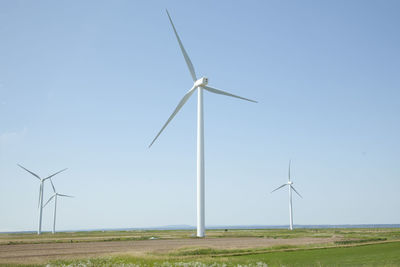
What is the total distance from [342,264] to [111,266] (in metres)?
17.4

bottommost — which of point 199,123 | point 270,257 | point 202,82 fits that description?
point 270,257

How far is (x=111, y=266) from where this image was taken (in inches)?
958

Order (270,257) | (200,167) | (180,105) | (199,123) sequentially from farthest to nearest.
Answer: (199,123) < (180,105) < (200,167) < (270,257)

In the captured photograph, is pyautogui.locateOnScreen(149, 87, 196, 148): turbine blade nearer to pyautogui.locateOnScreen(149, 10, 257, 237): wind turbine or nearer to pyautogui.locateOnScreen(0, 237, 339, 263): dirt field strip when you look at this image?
pyautogui.locateOnScreen(149, 10, 257, 237): wind turbine

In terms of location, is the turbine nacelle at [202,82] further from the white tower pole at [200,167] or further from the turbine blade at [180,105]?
the turbine blade at [180,105]

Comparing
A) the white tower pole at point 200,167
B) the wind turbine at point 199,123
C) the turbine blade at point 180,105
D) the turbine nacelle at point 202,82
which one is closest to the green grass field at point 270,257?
the white tower pole at point 200,167

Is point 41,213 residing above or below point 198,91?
below

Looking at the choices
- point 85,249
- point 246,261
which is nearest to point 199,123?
point 85,249

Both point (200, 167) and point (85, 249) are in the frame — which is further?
point (200, 167)

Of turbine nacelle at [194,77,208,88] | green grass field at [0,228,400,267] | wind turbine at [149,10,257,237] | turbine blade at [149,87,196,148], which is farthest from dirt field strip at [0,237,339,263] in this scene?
turbine nacelle at [194,77,208,88]

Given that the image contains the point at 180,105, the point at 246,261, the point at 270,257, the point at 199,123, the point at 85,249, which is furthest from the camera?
the point at 199,123

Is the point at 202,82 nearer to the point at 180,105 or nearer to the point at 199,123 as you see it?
the point at 180,105

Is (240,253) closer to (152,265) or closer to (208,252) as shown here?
(208,252)

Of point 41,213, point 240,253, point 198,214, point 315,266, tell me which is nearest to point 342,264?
point 315,266
